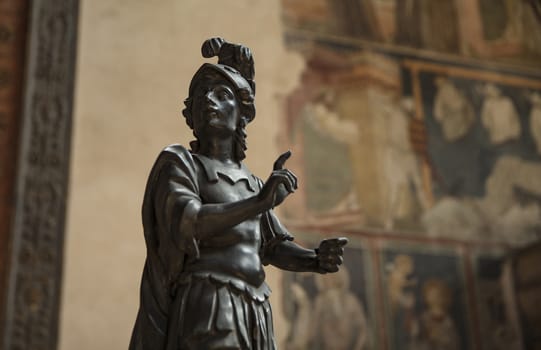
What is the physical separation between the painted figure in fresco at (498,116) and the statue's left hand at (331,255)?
6.33 metres

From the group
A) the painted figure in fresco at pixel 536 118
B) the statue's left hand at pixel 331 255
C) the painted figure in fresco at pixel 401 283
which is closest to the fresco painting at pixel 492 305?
the painted figure in fresco at pixel 401 283

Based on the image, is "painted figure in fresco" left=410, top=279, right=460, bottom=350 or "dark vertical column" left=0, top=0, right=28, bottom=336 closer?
"dark vertical column" left=0, top=0, right=28, bottom=336

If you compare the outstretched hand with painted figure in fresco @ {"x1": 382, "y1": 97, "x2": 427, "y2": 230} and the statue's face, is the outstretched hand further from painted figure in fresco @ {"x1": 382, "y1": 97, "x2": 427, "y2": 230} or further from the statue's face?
painted figure in fresco @ {"x1": 382, "y1": 97, "x2": 427, "y2": 230}

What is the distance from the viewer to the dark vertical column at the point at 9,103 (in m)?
6.19

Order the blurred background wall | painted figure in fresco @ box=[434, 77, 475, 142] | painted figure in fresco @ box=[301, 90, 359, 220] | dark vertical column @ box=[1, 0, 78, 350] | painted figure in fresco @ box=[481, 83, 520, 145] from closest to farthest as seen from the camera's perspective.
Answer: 1. dark vertical column @ box=[1, 0, 78, 350]
2. the blurred background wall
3. painted figure in fresco @ box=[301, 90, 359, 220]
4. painted figure in fresco @ box=[434, 77, 475, 142]
5. painted figure in fresco @ box=[481, 83, 520, 145]

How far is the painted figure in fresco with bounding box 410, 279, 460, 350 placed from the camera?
24.6 feet

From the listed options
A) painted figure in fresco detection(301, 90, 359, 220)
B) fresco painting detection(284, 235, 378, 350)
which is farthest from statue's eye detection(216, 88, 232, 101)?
painted figure in fresco detection(301, 90, 359, 220)

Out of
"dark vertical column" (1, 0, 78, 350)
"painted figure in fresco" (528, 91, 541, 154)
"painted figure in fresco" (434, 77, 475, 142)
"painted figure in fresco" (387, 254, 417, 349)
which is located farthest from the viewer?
"painted figure in fresco" (528, 91, 541, 154)

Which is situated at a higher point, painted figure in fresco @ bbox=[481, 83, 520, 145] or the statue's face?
painted figure in fresco @ bbox=[481, 83, 520, 145]

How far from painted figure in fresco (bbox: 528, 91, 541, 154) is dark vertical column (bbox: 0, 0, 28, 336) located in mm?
5371

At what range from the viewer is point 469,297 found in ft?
25.8

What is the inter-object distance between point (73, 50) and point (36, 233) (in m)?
1.66

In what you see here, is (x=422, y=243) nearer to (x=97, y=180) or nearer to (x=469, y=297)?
(x=469, y=297)

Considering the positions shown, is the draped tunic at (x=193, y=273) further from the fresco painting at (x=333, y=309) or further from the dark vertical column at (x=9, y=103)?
the fresco painting at (x=333, y=309)
